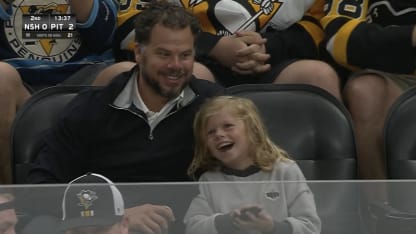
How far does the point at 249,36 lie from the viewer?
2238 millimetres

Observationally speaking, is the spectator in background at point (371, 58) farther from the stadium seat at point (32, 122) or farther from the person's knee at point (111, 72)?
the stadium seat at point (32, 122)

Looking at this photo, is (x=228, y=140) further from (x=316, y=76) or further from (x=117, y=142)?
(x=316, y=76)

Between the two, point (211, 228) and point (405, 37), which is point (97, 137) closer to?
point (211, 228)

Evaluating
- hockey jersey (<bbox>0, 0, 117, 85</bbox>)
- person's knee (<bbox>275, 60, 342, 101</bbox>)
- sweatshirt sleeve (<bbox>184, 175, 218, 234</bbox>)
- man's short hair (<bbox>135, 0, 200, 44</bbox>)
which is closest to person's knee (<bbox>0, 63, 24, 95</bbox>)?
hockey jersey (<bbox>0, 0, 117, 85</bbox>)

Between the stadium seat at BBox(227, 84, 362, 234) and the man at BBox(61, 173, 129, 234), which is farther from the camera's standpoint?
the stadium seat at BBox(227, 84, 362, 234)

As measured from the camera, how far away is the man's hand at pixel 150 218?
1421 millimetres

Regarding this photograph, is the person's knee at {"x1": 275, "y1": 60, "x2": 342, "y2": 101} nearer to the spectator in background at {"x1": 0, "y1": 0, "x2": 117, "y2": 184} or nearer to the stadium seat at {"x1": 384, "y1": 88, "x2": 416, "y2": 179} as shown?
the stadium seat at {"x1": 384, "y1": 88, "x2": 416, "y2": 179}

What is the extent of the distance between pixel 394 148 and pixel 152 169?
0.53 metres

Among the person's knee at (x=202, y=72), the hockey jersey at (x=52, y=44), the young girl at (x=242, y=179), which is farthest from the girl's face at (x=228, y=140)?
the hockey jersey at (x=52, y=44)

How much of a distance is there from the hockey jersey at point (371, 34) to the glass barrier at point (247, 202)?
0.75m

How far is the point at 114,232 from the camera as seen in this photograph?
1.43m

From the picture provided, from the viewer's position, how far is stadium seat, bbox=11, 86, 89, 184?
199cm

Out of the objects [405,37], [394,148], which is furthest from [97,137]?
[405,37]
